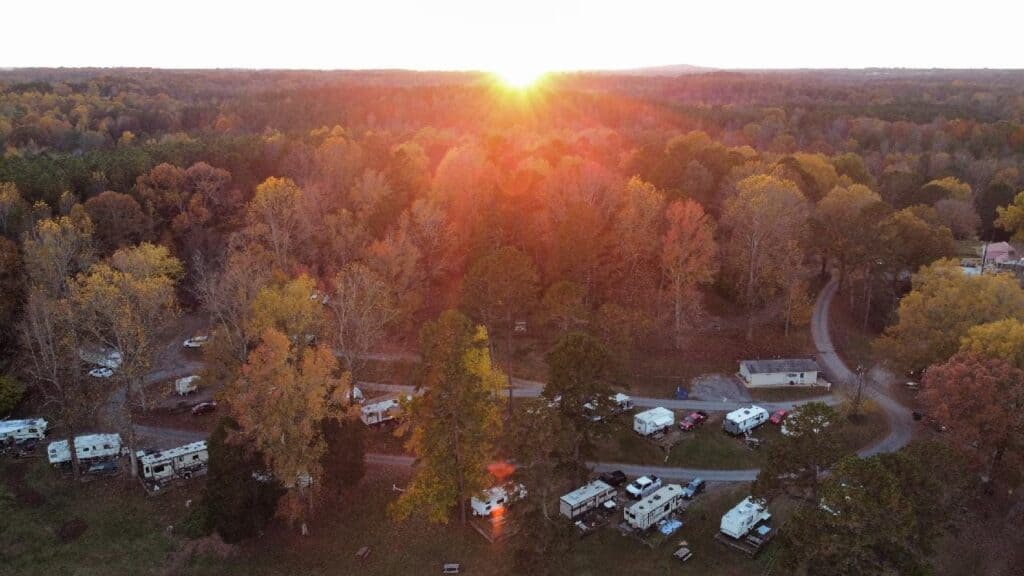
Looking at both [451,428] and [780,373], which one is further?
[780,373]

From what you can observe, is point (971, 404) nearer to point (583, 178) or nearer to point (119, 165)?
point (583, 178)

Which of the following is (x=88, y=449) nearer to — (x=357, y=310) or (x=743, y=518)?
(x=357, y=310)

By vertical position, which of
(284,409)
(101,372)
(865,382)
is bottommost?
(865,382)

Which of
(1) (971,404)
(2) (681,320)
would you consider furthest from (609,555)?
(2) (681,320)

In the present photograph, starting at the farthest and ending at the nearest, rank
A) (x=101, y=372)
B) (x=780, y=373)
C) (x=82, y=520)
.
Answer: (x=101, y=372) < (x=780, y=373) < (x=82, y=520)

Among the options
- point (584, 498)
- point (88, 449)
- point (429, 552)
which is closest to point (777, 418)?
point (584, 498)

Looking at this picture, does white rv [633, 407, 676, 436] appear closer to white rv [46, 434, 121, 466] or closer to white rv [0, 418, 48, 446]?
white rv [46, 434, 121, 466]

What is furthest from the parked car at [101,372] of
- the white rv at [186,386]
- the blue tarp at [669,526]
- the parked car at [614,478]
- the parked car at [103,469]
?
the blue tarp at [669,526]
